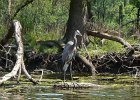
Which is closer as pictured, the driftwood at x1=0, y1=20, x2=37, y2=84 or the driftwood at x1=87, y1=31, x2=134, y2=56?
the driftwood at x1=0, y1=20, x2=37, y2=84

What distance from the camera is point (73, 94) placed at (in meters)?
11.8

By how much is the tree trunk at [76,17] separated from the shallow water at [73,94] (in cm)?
730

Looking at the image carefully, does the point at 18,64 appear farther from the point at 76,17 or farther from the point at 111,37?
the point at 111,37

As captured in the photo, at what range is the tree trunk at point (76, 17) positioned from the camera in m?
20.4

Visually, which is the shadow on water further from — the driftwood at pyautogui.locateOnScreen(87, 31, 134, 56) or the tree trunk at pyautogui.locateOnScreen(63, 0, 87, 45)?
the tree trunk at pyautogui.locateOnScreen(63, 0, 87, 45)

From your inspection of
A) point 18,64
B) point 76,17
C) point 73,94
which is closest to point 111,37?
point 76,17

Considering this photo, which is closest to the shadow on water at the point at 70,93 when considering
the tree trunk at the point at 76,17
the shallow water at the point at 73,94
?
the shallow water at the point at 73,94

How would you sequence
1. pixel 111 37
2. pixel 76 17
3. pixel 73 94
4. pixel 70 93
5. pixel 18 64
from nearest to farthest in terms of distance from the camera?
pixel 73 94, pixel 70 93, pixel 18 64, pixel 76 17, pixel 111 37

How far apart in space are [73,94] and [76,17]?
9073 millimetres

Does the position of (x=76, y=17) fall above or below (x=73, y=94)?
above

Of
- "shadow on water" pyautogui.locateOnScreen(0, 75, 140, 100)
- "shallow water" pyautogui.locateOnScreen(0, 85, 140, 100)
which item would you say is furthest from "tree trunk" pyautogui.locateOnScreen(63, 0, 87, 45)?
"shallow water" pyautogui.locateOnScreen(0, 85, 140, 100)

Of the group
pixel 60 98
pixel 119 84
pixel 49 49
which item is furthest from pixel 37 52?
pixel 60 98

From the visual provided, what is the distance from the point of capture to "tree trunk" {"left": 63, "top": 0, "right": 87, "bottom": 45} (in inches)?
802

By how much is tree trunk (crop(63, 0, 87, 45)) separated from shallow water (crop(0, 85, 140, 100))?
7303 mm
